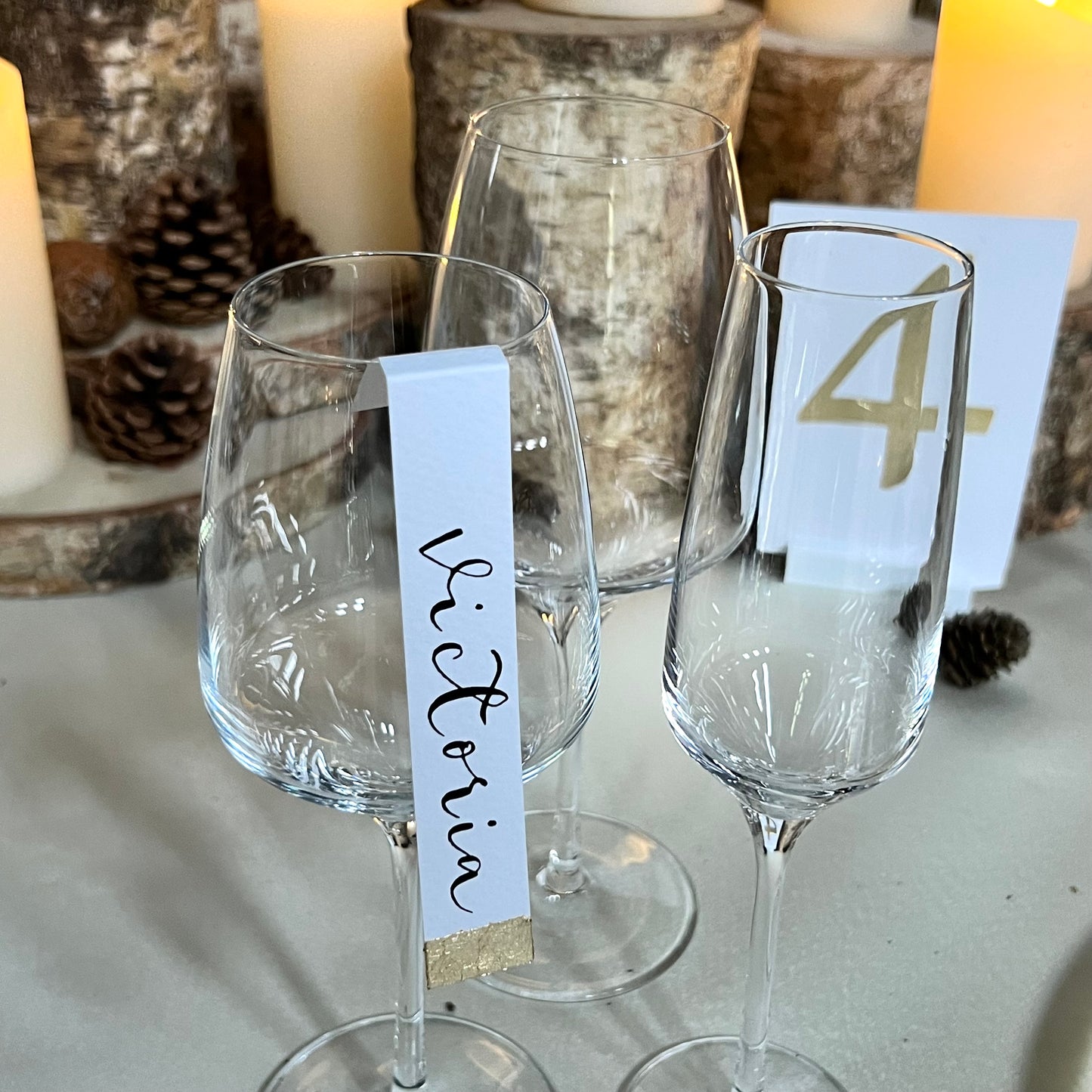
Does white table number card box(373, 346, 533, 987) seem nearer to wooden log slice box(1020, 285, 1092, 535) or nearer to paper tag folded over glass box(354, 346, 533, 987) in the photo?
paper tag folded over glass box(354, 346, 533, 987)

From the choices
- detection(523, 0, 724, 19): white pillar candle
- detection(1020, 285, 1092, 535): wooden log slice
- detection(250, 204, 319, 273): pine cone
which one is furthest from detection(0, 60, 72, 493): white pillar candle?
detection(1020, 285, 1092, 535): wooden log slice

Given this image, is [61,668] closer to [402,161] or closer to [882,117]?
[402,161]

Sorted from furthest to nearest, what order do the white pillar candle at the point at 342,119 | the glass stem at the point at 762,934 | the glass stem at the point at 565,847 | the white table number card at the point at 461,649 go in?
the white pillar candle at the point at 342,119 → the glass stem at the point at 565,847 → the glass stem at the point at 762,934 → the white table number card at the point at 461,649

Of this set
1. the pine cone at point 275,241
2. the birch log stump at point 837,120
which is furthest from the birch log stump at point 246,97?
the birch log stump at point 837,120

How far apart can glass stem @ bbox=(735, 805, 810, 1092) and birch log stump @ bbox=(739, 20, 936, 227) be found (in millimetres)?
473

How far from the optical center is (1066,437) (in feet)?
2.49

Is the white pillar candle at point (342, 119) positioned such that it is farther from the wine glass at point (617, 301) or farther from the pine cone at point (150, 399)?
the wine glass at point (617, 301)

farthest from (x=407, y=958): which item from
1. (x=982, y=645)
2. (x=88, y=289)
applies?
(x=88, y=289)

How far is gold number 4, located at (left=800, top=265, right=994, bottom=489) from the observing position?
1.15 ft

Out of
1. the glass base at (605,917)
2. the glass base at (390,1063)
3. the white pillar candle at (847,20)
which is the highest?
the white pillar candle at (847,20)

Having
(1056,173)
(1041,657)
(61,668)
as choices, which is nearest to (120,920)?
(61,668)

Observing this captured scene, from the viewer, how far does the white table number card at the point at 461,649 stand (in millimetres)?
302

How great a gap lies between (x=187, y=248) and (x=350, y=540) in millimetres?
423

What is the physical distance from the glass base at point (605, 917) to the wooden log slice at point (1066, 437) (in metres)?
0.35
